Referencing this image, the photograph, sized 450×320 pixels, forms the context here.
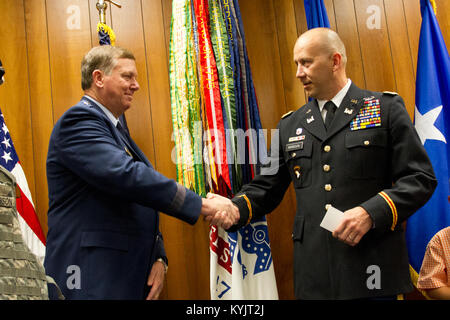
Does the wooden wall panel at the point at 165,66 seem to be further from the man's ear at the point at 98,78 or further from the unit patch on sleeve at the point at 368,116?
the unit patch on sleeve at the point at 368,116

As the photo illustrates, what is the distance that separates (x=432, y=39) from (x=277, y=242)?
1.63 metres

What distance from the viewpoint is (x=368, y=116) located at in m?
2.07

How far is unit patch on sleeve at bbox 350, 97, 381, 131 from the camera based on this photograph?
6.70ft

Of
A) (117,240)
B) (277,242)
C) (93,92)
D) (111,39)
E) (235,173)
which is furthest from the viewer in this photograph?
(277,242)

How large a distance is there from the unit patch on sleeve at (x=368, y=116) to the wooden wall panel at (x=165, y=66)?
1152mm

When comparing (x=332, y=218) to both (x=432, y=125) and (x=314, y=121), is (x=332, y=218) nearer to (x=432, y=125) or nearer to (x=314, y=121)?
(x=314, y=121)

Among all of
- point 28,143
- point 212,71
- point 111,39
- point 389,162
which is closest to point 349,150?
point 389,162

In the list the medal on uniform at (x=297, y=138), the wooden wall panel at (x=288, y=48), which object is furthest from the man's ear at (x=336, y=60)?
the wooden wall panel at (x=288, y=48)

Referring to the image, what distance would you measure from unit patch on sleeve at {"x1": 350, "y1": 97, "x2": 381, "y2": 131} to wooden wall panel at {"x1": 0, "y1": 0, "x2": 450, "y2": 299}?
3.78ft

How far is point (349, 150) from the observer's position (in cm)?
203

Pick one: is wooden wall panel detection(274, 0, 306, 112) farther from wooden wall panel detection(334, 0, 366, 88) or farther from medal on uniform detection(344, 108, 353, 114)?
medal on uniform detection(344, 108, 353, 114)

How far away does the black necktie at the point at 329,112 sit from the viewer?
2160mm

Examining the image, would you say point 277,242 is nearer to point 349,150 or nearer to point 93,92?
point 349,150

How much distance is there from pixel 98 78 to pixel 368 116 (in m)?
1.25
